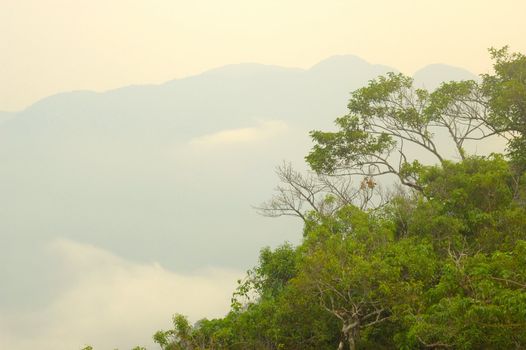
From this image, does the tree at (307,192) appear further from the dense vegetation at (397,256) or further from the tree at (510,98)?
the tree at (510,98)

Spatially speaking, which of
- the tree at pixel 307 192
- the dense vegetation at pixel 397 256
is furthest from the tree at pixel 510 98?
the tree at pixel 307 192

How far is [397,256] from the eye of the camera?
41.9 feet

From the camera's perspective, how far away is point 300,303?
1339cm

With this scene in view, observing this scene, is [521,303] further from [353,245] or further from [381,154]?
[381,154]

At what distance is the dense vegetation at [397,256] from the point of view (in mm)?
10148

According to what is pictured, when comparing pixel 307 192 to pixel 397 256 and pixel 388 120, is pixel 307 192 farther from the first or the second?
pixel 397 256

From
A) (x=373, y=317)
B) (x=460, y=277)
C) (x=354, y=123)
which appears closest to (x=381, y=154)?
(x=354, y=123)

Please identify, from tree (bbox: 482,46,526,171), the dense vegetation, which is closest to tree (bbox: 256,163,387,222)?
the dense vegetation

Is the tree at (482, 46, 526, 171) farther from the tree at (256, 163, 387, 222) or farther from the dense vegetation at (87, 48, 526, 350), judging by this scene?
the tree at (256, 163, 387, 222)

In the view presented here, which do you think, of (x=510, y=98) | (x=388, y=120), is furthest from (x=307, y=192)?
(x=510, y=98)

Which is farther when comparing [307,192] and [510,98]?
[307,192]

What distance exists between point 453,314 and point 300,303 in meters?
4.50

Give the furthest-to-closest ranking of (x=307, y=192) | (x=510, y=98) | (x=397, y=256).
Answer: (x=307, y=192), (x=510, y=98), (x=397, y=256)

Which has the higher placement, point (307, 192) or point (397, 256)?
point (307, 192)
